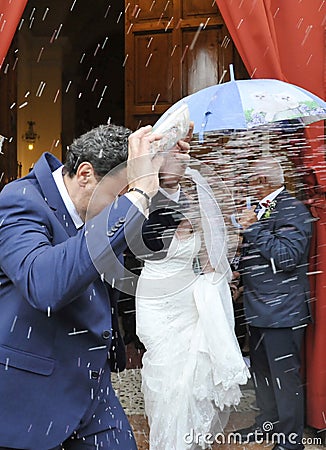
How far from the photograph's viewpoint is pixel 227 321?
3.48 m

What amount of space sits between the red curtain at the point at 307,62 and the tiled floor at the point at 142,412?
0.40 metres

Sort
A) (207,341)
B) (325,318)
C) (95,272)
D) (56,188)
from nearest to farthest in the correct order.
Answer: (95,272)
(56,188)
(207,341)
(325,318)

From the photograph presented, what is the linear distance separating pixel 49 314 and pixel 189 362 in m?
1.82

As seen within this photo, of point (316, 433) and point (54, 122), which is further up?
point (54, 122)

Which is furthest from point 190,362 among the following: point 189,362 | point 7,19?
point 7,19

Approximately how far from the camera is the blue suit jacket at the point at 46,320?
5.47ft

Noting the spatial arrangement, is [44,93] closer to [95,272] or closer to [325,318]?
[325,318]

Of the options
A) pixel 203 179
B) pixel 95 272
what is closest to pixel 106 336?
pixel 95 272

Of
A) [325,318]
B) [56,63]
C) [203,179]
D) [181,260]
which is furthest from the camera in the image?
[56,63]

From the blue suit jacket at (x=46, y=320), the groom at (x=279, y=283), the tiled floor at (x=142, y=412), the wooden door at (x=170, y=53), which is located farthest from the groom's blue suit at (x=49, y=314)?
the wooden door at (x=170, y=53)

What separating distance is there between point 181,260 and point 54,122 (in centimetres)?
758

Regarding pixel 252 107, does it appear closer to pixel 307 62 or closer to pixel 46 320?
pixel 307 62

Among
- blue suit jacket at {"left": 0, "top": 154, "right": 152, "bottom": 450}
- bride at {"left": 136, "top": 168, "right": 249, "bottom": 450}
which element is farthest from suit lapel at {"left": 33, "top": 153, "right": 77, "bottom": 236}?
bride at {"left": 136, "top": 168, "right": 249, "bottom": 450}

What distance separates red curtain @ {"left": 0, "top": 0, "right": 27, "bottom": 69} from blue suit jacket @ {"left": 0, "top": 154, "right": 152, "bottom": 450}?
204 cm
